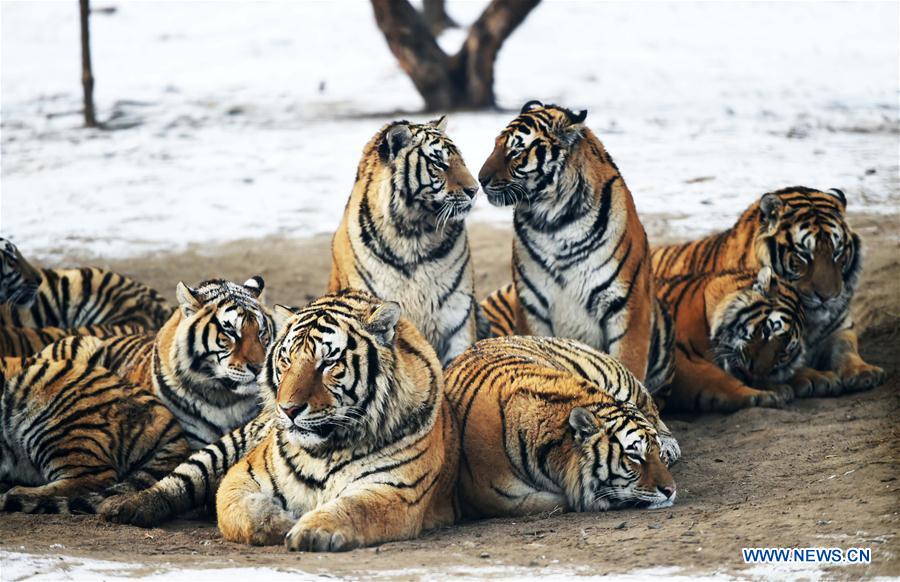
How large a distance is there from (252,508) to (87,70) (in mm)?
8162

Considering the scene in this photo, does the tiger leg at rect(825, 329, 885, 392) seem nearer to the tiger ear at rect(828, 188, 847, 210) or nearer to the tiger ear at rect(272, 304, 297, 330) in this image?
the tiger ear at rect(828, 188, 847, 210)

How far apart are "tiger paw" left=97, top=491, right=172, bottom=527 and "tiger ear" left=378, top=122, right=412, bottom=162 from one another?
1929 millimetres

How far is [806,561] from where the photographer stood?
3.64m

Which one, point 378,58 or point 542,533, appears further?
point 378,58

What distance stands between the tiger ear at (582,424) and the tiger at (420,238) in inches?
51.4

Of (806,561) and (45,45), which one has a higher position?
(45,45)

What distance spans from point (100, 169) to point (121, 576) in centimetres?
755

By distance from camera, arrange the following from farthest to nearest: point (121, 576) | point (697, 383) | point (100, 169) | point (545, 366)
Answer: point (100, 169) → point (697, 383) → point (545, 366) → point (121, 576)

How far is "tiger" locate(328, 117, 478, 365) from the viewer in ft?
18.8

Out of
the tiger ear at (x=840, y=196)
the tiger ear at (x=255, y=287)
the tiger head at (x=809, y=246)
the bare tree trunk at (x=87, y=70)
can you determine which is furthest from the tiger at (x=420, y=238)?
the bare tree trunk at (x=87, y=70)

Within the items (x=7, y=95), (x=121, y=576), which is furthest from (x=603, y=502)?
(x=7, y=95)

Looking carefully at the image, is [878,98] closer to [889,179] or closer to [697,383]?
[889,179]

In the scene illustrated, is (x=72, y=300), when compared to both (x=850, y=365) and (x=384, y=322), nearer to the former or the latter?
(x=384, y=322)

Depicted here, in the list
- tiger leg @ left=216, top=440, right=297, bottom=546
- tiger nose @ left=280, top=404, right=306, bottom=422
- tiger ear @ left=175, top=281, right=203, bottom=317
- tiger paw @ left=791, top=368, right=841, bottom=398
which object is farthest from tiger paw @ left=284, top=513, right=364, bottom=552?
tiger paw @ left=791, top=368, right=841, bottom=398
